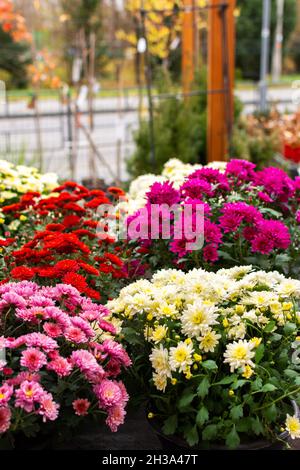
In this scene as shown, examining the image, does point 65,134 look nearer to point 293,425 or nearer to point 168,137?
point 168,137

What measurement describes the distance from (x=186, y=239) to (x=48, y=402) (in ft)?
3.57

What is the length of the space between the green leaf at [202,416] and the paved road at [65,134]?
4.50 meters

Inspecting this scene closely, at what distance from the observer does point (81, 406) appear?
1.96m

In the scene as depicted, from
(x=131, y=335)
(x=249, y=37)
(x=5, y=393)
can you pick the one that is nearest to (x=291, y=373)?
(x=131, y=335)

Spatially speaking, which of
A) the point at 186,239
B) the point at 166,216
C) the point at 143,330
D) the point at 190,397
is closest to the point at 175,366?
the point at 190,397

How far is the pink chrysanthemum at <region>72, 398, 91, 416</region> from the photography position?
76.8 inches

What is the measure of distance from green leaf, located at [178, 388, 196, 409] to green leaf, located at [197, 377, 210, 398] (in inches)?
Answer: 1.3

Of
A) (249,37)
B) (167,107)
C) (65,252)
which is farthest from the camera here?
(249,37)

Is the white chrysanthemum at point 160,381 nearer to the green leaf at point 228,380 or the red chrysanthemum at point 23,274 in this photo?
the green leaf at point 228,380

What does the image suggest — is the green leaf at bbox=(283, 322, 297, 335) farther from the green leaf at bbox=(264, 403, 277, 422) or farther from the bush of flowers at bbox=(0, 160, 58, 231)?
the bush of flowers at bbox=(0, 160, 58, 231)

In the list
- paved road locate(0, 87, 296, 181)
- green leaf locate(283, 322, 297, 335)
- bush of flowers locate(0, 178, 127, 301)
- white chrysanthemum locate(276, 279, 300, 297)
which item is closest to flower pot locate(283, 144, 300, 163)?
paved road locate(0, 87, 296, 181)

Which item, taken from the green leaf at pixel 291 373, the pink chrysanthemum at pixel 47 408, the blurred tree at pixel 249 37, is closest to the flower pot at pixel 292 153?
the green leaf at pixel 291 373

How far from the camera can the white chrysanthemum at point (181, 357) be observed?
1.99 m

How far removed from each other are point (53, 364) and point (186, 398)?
447mm
